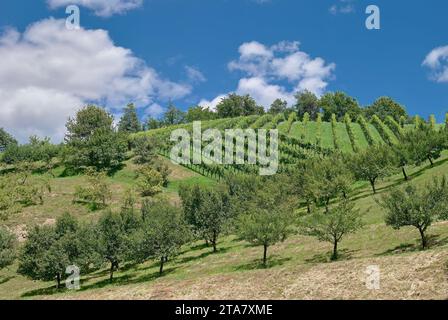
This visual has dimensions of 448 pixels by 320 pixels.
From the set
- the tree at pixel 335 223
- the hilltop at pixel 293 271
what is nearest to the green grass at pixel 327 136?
the hilltop at pixel 293 271

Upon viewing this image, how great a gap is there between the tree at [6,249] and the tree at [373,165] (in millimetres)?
63554

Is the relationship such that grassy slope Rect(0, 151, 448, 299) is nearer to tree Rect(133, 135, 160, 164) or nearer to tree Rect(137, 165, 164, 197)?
tree Rect(137, 165, 164, 197)

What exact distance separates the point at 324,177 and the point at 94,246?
43317 millimetres

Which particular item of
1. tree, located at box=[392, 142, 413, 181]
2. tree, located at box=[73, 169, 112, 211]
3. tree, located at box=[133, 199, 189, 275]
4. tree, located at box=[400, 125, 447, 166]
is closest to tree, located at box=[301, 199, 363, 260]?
tree, located at box=[133, 199, 189, 275]

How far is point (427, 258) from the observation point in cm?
3497

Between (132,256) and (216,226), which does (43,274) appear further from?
(216,226)

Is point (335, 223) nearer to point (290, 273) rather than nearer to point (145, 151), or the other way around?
point (290, 273)

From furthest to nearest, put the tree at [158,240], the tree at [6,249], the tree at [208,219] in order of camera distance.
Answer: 1. the tree at [208,219]
2. the tree at [6,249]
3. the tree at [158,240]

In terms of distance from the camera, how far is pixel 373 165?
3319 inches

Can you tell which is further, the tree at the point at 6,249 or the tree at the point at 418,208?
the tree at the point at 6,249

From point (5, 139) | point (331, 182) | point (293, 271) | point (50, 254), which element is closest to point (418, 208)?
point (293, 271)

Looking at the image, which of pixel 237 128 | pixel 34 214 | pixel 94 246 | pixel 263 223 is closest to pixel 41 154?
pixel 34 214

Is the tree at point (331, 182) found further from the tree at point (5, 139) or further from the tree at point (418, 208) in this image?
the tree at point (5, 139)

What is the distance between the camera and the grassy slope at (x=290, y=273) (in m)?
33.1
